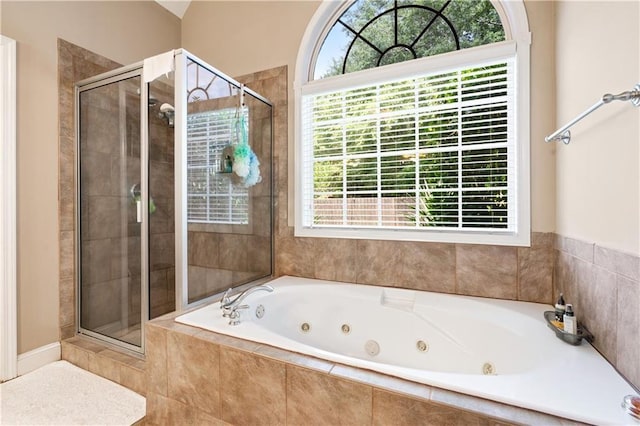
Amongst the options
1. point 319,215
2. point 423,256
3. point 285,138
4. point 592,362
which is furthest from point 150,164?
point 592,362

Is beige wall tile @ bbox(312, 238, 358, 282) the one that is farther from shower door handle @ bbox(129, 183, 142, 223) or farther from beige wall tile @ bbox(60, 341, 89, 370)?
beige wall tile @ bbox(60, 341, 89, 370)

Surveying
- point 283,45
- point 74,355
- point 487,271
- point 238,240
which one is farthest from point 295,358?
point 283,45

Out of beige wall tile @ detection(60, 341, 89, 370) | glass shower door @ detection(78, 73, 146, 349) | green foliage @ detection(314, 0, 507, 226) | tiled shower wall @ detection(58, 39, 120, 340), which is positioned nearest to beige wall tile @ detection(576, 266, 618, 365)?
green foliage @ detection(314, 0, 507, 226)

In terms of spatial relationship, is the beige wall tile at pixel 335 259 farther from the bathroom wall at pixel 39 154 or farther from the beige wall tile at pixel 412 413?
the bathroom wall at pixel 39 154

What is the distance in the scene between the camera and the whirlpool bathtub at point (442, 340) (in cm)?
90

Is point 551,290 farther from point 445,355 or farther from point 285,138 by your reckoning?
point 285,138

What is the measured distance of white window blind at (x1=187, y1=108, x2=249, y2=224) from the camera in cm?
175

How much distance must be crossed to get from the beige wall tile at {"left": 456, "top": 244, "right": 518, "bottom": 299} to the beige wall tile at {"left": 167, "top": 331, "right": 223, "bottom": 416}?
4.87 ft

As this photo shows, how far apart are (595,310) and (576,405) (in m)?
0.56

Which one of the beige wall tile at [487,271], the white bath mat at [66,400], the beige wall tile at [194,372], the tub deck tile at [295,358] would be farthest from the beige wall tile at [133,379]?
the beige wall tile at [487,271]

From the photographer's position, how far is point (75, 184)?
82.4 inches

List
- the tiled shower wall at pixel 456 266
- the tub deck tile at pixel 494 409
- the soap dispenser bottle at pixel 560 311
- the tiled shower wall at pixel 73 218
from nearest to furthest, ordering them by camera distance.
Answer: the tub deck tile at pixel 494 409
the tiled shower wall at pixel 456 266
the soap dispenser bottle at pixel 560 311
the tiled shower wall at pixel 73 218

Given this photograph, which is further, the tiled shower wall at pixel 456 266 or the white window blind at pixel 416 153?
the white window blind at pixel 416 153

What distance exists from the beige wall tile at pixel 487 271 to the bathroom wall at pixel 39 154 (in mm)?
2648
